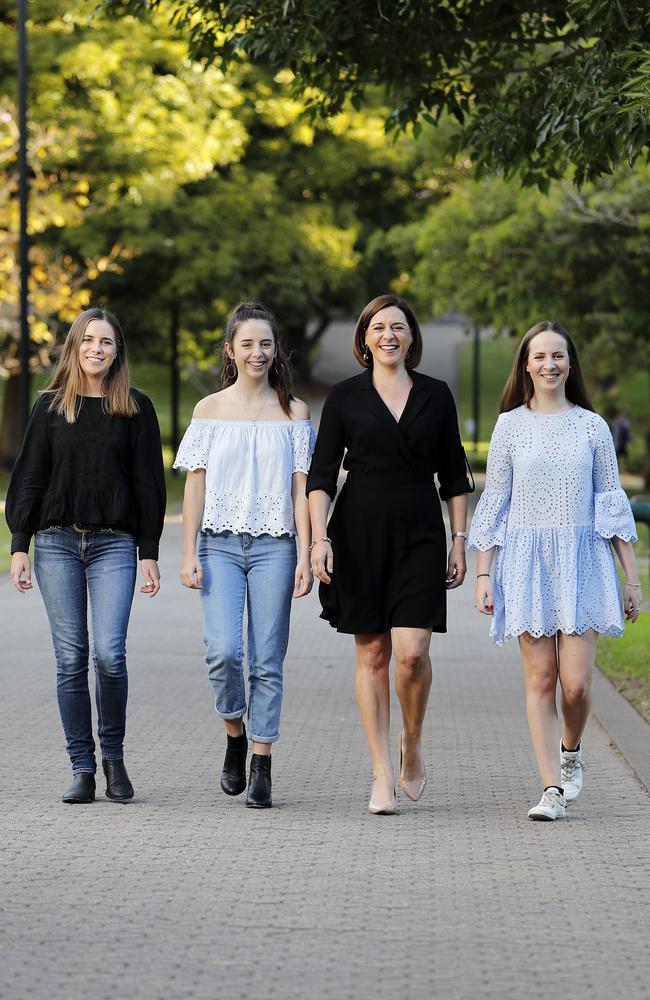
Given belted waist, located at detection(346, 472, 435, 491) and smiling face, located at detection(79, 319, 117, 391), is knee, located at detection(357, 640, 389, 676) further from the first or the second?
smiling face, located at detection(79, 319, 117, 391)

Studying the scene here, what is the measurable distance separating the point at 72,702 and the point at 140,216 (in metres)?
24.6

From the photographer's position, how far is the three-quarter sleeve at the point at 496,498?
6.88m

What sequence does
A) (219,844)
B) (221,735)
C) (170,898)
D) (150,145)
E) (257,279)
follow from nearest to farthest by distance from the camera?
(170,898) < (219,844) < (221,735) < (150,145) < (257,279)

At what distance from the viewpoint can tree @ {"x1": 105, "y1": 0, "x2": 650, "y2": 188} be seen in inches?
369

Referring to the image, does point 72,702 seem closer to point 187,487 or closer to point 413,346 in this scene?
point 187,487

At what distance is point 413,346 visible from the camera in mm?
6973

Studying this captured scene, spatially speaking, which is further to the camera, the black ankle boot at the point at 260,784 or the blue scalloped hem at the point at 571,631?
the black ankle boot at the point at 260,784

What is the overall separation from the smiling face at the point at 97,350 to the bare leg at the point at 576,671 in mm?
2018

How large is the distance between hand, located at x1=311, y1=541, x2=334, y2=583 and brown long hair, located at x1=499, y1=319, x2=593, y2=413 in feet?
2.87

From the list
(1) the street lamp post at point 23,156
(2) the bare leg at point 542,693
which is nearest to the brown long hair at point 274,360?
(2) the bare leg at point 542,693

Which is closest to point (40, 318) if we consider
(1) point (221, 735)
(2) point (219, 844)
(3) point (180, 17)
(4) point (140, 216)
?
(4) point (140, 216)

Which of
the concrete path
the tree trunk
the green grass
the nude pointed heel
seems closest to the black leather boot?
the concrete path

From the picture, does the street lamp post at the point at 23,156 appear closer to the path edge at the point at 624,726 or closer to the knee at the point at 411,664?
the path edge at the point at 624,726

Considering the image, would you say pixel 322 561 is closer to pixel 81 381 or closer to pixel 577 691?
pixel 577 691
